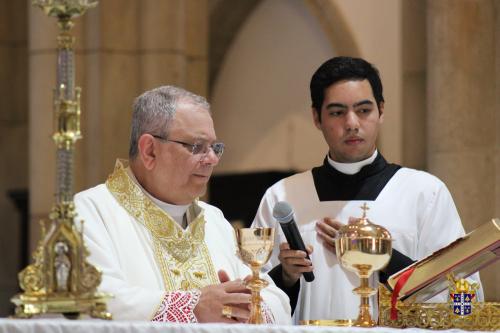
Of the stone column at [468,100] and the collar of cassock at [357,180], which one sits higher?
the stone column at [468,100]

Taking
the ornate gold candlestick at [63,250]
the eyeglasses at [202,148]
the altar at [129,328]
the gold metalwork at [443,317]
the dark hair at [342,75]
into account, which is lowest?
the altar at [129,328]

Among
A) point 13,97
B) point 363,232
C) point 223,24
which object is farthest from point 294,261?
point 13,97

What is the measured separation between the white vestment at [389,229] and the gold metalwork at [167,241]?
534 millimetres

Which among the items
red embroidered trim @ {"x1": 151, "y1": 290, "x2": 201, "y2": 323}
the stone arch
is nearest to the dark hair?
red embroidered trim @ {"x1": 151, "y1": 290, "x2": 201, "y2": 323}

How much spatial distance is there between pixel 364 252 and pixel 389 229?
4.67 feet

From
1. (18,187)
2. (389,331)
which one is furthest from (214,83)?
(389,331)

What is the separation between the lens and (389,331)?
380 centimetres

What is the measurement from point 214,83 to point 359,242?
336 inches

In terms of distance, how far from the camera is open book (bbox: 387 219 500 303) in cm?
437

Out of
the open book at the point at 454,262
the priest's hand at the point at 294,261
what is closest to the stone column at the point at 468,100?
the priest's hand at the point at 294,261

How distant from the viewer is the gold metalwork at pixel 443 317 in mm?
4277

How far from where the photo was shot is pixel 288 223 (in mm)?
4879

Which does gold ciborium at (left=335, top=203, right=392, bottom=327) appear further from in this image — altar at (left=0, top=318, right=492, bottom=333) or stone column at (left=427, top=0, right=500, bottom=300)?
stone column at (left=427, top=0, right=500, bottom=300)

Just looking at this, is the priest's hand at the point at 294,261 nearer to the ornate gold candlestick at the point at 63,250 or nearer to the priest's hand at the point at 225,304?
the priest's hand at the point at 225,304
